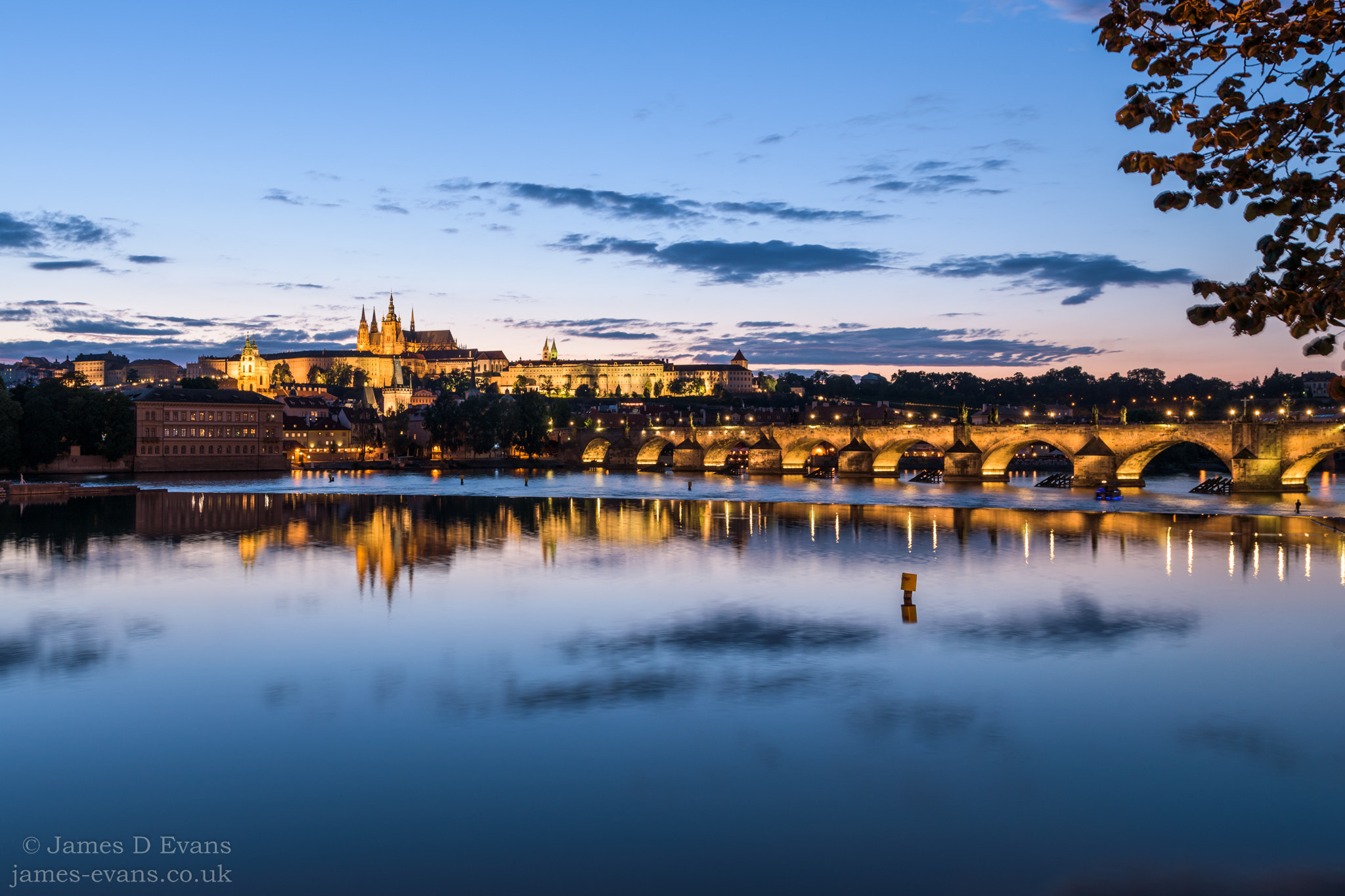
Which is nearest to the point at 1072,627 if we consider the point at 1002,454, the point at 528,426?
the point at 1002,454

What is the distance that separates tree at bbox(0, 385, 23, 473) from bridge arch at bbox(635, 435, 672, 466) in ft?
165

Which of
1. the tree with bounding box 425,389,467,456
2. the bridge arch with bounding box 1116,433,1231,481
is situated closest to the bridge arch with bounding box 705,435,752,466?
the tree with bounding box 425,389,467,456

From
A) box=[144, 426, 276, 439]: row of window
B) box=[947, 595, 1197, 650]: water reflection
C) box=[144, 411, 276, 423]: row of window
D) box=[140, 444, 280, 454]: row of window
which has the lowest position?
→ box=[947, 595, 1197, 650]: water reflection

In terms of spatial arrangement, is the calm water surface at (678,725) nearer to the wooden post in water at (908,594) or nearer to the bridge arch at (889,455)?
the wooden post in water at (908,594)

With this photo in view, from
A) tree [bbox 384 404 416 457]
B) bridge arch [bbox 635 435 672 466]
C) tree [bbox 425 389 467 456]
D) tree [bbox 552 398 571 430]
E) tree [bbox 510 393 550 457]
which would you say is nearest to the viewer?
tree [bbox 425 389 467 456]

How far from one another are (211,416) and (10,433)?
72.6 ft

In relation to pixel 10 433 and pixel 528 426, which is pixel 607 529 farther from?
pixel 528 426

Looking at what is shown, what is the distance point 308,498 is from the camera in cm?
5500

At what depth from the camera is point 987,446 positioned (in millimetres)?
74188

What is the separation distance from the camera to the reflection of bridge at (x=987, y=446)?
5500cm

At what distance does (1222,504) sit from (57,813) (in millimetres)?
51369

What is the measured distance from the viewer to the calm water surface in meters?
9.62

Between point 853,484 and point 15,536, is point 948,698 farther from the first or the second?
point 853,484

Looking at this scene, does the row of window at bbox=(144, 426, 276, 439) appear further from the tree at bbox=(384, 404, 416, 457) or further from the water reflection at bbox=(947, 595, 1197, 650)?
the water reflection at bbox=(947, 595, 1197, 650)
